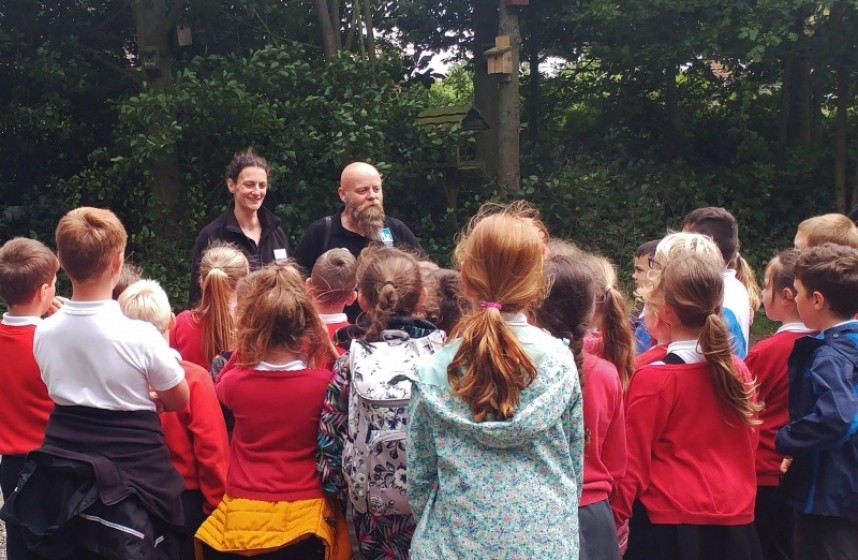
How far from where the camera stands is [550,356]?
2146mm

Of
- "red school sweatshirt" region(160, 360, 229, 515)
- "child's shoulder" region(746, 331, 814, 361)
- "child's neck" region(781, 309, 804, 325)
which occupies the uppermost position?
"child's neck" region(781, 309, 804, 325)

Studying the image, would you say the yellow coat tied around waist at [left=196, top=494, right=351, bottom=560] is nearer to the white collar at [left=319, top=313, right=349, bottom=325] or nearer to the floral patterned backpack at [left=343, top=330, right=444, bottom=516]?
the floral patterned backpack at [left=343, top=330, right=444, bottom=516]

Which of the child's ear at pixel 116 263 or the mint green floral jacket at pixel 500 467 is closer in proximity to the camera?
the mint green floral jacket at pixel 500 467

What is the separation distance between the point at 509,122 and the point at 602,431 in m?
7.41

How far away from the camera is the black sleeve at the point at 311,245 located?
4574 millimetres

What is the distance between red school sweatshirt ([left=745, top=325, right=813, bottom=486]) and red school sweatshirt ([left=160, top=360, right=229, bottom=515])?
76.4 inches

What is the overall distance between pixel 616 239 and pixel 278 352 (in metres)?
8.04

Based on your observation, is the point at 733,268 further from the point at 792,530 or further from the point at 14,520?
the point at 14,520

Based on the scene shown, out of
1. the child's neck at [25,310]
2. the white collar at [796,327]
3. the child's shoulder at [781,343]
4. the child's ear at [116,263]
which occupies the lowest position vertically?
the child's shoulder at [781,343]

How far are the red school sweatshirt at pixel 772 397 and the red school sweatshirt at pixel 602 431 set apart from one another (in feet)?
2.53

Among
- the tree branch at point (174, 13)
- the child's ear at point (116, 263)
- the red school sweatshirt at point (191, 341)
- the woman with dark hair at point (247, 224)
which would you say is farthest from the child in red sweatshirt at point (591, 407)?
the tree branch at point (174, 13)

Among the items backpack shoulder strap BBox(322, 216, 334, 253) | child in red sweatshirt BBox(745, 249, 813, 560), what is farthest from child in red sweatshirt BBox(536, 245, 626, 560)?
backpack shoulder strap BBox(322, 216, 334, 253)

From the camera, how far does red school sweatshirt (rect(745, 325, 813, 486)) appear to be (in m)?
2.99

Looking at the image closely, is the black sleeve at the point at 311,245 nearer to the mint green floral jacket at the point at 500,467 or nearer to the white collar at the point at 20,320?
the white collar at the point at 20,320
